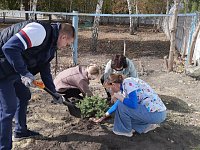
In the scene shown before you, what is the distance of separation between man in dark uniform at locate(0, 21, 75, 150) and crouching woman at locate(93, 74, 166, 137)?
32.8 inches

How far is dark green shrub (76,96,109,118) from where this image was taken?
13.9 feet

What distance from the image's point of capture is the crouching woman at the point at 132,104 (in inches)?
145

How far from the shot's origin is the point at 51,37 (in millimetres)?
3158

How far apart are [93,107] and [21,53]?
4.80ft

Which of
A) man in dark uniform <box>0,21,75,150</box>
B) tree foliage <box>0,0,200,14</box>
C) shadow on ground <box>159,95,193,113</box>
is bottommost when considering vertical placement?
shadow on ground <box>159,95,193,113</box>

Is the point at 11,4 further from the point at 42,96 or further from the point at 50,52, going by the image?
the point at 50,52

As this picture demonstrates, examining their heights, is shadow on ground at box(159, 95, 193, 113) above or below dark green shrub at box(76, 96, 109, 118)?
below

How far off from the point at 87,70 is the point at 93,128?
799 mm

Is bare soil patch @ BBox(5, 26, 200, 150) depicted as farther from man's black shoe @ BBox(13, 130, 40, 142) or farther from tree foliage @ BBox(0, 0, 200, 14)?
tree foliage @ BBox(0, 0, 200, 14)

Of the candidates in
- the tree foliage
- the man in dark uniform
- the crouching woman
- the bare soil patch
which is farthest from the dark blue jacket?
the tree foliage

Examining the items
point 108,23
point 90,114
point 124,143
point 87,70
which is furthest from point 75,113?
point 108,23

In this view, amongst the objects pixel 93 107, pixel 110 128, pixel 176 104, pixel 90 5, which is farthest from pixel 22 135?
pixel 90 5

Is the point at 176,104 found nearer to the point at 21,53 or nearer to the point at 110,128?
the point at 110,128

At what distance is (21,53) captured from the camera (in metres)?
3.07
